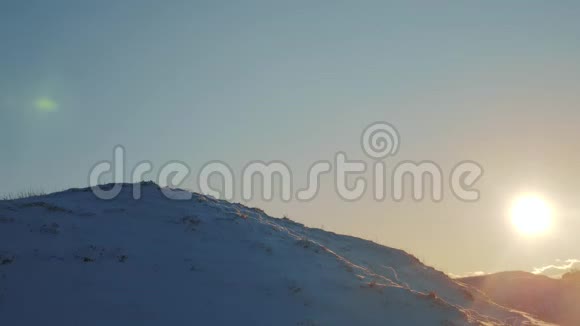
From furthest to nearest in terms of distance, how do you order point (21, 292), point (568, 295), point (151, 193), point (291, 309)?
point (568, 295) → point (151, 193) → point (291, 309) → point (21, 292)

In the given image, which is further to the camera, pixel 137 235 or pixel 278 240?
pixel 278 240

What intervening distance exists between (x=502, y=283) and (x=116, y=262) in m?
54.0

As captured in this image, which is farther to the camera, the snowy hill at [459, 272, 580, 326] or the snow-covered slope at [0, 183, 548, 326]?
the snowy hill at [459, 272, 580, 326]

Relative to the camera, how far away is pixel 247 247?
25.4 m

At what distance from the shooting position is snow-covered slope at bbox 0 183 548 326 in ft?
59.5

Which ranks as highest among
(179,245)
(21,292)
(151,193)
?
(151,193)

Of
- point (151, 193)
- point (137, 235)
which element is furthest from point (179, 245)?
point (151, 193)

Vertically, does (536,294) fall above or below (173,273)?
below

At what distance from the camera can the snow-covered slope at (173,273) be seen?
59.5ft

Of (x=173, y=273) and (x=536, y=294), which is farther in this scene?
(x=536, y=294)

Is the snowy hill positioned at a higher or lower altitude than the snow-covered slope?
lower

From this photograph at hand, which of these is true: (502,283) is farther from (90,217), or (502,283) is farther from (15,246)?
(15,246)

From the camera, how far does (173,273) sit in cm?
2127

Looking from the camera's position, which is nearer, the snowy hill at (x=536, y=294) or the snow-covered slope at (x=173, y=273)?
the snow-covered slope at (x=173, y=273)
